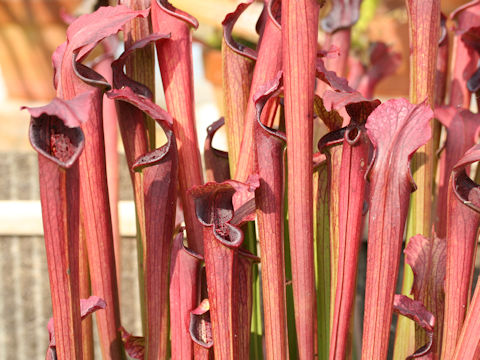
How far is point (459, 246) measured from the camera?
0.33m

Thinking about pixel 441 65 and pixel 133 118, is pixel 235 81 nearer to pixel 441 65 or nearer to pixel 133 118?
pixel 133 118

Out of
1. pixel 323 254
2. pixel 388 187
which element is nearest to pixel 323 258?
pixel 323 254

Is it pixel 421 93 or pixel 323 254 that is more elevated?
pixel 421 93

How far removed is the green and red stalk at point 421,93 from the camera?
1.30ft

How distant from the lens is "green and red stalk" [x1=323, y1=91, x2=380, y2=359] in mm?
328

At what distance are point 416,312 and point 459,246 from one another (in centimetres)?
5

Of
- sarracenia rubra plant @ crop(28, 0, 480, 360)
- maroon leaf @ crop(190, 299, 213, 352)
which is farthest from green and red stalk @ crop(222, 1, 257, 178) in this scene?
maroon leaf @ crop(190, 299, 213, 352)

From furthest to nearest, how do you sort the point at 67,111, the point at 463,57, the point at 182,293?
the point at 463,57 → the point at 182,293 → the point at 67,111

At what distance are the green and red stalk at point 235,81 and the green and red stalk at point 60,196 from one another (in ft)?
0.48

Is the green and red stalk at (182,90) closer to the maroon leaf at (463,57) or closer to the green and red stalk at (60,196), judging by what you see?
the green and red stalk at (60,196)

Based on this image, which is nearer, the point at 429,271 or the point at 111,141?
the point at 429,271

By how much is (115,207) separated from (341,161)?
0.27 metres

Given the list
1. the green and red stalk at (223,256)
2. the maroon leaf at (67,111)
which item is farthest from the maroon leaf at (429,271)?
the maroon leaf at (67,111)

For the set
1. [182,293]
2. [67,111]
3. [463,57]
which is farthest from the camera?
[463,57]
